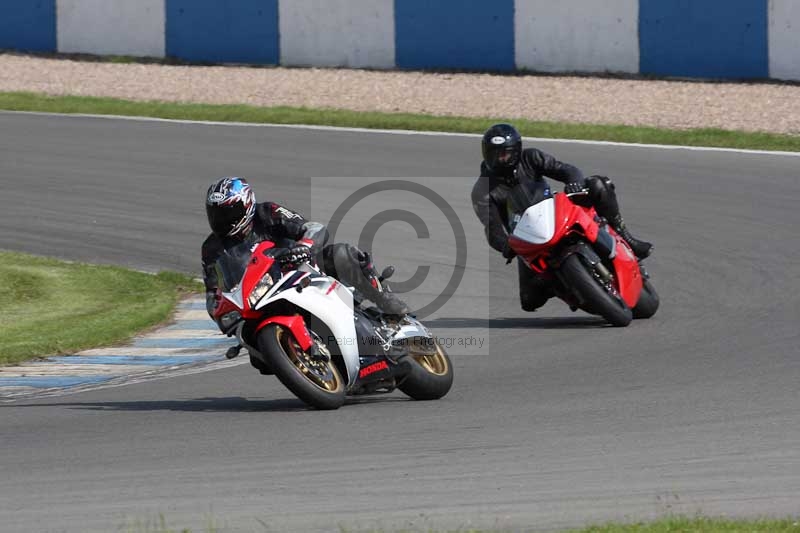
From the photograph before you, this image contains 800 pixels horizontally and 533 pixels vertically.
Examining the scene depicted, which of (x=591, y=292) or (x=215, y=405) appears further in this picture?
(x=591, y=292)

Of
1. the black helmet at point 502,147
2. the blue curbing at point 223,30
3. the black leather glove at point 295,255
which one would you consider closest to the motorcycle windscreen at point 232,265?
the black leather glove at point 295,255

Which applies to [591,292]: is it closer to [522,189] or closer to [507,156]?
[522,189]

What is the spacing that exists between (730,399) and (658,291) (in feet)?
14.2

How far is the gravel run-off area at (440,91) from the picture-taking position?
1992 centimetres

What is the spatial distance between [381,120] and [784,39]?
5.64m

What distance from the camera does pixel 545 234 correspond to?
10.8m

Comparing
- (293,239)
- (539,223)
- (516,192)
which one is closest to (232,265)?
(293,239)

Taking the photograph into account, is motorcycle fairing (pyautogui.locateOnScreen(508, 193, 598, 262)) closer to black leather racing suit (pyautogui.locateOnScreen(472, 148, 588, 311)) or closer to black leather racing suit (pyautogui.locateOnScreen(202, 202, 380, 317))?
black leather racing suit (pyautogui.locateOnScreen(472, 148, 588, 311))

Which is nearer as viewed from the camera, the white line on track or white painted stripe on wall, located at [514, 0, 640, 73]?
the white line on track

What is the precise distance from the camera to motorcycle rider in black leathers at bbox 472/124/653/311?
11.1 meters

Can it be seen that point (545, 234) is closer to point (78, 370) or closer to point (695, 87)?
point (78, 370)

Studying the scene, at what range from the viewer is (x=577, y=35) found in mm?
21969

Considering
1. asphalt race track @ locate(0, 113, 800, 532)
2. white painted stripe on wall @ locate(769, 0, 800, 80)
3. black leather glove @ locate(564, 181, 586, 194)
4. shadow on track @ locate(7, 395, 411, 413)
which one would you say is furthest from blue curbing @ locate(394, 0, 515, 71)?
shadow on track @ locate(7, 395, 411, 413)

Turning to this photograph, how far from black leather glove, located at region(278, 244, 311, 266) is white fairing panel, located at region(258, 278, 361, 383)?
0.52ft
